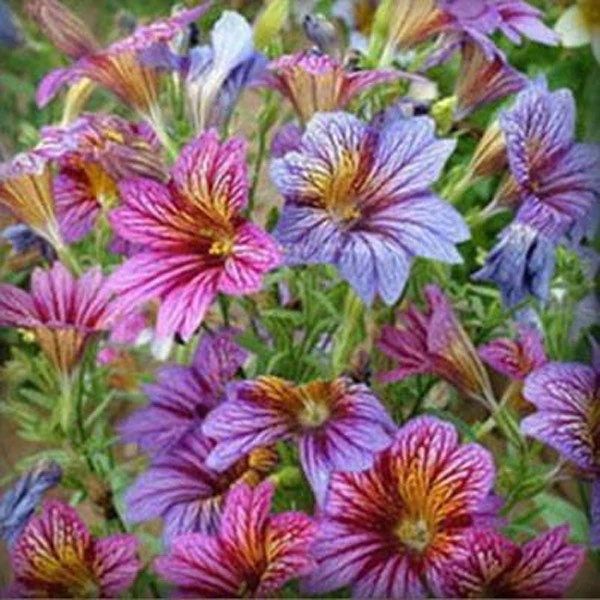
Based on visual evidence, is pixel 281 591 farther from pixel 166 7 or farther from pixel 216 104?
pixel 166 7

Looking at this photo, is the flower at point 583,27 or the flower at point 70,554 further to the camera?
the flower at point 583,27

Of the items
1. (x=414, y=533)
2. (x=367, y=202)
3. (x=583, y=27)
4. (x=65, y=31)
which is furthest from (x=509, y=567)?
(x=583, y=27)

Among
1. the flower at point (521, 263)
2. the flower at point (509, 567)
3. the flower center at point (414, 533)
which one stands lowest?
the flower at point (509, 567)

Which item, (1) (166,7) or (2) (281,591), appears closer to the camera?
(2) (281,591)

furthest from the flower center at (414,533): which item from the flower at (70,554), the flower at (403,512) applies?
the flower at (70,554)

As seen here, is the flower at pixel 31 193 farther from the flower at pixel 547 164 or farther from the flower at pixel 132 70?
the flower at pixel 547 164

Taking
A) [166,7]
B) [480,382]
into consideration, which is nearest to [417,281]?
[480,382]
